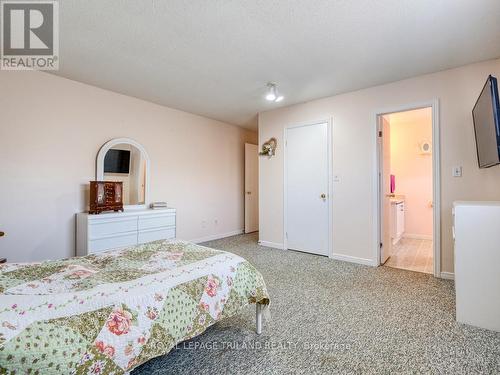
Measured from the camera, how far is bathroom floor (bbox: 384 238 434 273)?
3.35 metres

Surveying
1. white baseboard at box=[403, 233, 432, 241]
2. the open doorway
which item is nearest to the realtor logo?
the open doorway

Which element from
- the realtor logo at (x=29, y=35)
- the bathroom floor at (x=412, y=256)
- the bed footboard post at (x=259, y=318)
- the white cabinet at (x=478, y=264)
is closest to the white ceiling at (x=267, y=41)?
the realtor logo at (x=29, y=35)

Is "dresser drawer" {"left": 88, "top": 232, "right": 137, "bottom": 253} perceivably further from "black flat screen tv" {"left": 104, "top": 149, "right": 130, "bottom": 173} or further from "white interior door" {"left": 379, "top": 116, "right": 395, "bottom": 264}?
"white interior door" {"left": 379, "top": 116, "right": 395, "bottom": 264}

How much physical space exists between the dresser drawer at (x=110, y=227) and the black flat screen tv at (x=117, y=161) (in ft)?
2.60

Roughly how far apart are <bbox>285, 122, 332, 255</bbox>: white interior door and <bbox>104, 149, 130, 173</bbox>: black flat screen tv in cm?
249

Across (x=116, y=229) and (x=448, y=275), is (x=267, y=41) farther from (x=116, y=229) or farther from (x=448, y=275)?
(x=448, y=275)

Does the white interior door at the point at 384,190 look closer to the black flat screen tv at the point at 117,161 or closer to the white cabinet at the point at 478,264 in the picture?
the white cabinet at the point at 478,264

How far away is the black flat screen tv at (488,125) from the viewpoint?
6.07 ft

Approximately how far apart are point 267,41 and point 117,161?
8.56 ft

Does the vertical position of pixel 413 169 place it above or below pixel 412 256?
above

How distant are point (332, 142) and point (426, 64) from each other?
4.57 ft

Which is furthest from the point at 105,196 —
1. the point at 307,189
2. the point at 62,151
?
the point at 307,189

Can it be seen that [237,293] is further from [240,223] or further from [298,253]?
[240,223]

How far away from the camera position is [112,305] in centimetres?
113
